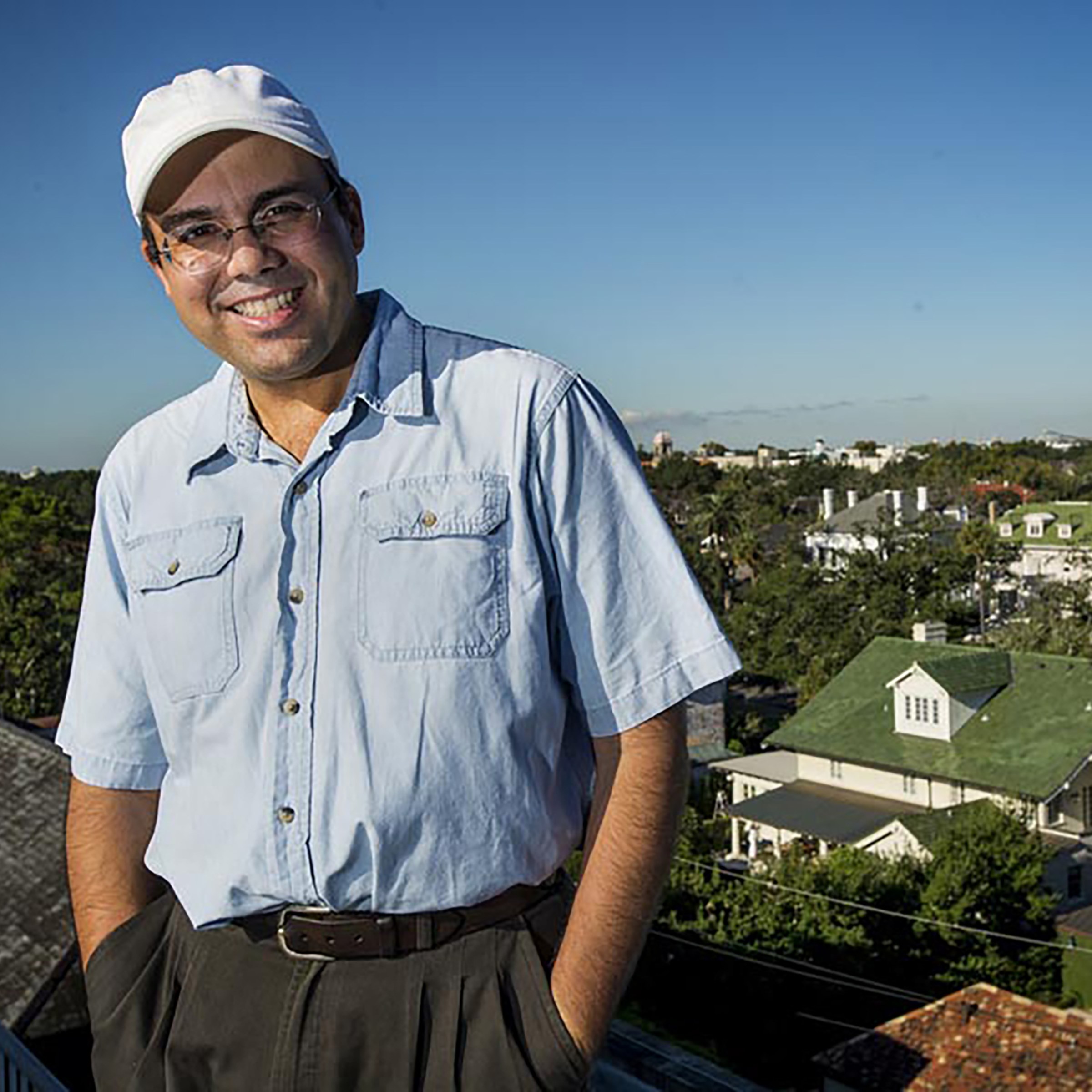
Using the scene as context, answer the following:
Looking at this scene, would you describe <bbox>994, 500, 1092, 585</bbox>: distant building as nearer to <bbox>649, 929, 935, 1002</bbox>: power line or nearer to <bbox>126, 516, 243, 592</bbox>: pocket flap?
<bbox>649, 929, 935, 1002</bbox>: power line

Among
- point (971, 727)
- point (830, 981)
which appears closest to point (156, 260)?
point (830, 981)

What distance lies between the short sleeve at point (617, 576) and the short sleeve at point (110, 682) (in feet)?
2.00

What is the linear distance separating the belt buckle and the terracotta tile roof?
9092mm

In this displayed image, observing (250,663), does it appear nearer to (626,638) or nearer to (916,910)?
(626,638)

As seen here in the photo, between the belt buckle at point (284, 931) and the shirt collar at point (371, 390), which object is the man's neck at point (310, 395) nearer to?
the shirt collar at point (371, 390)

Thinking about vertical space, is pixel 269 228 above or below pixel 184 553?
above

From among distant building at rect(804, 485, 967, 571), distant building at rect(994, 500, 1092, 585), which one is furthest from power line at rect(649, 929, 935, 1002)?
distant building at rect(994, 500, 1092, 585)

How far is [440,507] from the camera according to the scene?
1419 mm

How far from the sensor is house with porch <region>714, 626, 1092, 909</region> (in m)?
17.1

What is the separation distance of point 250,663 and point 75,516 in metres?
34.0

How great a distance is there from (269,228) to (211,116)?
0.13 metres

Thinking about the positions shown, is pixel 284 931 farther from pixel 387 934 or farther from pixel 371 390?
pixel 371 390

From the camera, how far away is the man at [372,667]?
1.41m

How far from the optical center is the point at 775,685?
3198 cm
